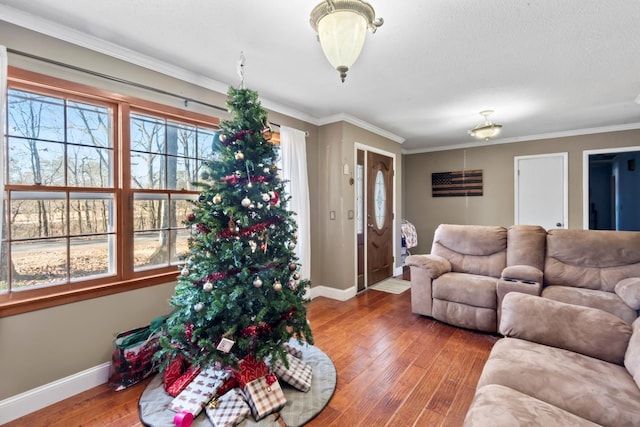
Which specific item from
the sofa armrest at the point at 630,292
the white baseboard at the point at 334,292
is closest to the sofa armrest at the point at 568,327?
the sofa armrest at the point at 630,292

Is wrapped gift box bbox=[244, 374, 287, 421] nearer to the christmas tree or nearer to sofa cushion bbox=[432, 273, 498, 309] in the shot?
the christmas tree

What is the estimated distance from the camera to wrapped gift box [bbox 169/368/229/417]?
1706mm

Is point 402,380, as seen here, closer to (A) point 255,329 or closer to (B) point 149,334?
(A) point 255,329

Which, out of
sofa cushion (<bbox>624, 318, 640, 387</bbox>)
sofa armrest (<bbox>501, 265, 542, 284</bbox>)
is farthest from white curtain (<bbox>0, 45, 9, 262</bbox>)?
sofa armrest (<bbox>501, 265, 542, 284</bbox>)

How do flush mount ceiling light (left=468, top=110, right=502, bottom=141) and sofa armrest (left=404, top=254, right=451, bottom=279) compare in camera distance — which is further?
flush mount ceiling light (left=468, top=110, right=502, bottom=141)

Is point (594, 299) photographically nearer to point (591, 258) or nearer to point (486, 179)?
point (591, 258)

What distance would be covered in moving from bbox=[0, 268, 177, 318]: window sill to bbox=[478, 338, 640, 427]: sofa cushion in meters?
2.39

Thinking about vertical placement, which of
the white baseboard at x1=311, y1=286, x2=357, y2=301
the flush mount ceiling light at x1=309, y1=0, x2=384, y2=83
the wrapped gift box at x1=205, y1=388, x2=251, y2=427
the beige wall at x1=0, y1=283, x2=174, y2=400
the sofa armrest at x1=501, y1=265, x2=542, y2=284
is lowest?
the wrapped gift box at x1=205, y1=388, x2=251, y2=427

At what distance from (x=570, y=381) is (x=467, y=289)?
1679 millimetres

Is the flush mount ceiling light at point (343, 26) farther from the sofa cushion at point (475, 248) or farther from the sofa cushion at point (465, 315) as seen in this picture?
the sofa cushion at point (475, 248)

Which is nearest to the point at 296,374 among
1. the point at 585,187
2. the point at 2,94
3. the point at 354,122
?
the point at 2,94

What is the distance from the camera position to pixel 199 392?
179 cm

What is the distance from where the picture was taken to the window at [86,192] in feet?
5.94

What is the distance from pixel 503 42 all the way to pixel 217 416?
3142 millimetres
